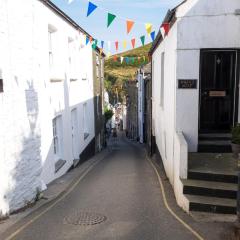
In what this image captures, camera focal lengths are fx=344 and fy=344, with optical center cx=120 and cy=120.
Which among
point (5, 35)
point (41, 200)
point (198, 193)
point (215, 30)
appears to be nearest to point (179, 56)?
point (215, 30)

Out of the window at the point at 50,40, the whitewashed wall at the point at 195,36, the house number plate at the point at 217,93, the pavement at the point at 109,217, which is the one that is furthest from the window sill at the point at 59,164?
the house number plate at the point at 217,93

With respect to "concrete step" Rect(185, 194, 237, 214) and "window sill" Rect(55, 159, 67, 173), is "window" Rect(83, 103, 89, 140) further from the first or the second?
"concrete step" Rect(185, 194, 237, 214)

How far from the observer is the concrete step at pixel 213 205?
761cm

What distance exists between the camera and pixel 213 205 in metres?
7.70

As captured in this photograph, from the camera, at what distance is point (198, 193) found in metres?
8.16

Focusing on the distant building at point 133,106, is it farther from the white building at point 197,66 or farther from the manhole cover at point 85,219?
the manhole cover at point 85,219

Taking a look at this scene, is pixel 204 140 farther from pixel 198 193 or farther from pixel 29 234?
pixel 29 234

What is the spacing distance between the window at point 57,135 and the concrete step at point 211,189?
21.0 ft

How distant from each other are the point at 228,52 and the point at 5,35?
6452 mm

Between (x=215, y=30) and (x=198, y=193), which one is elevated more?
(x=215, y=30)

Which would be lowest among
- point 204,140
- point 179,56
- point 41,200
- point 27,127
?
point 41,200

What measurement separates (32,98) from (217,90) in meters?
5.66

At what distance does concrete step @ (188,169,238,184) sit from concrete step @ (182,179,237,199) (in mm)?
134

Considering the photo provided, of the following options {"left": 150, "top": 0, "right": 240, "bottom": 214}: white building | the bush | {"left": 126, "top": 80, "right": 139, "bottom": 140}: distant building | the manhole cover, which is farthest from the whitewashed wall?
{"left": 126, "top": 80, "right": 139, "bottom": 140}: distant building
